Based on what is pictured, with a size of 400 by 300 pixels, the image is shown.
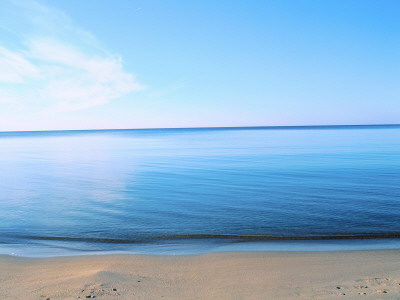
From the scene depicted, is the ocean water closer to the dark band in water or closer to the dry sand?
the dark band in water

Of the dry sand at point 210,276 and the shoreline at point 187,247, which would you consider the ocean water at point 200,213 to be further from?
the dry sand at point 210,276

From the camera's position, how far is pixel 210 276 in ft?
20.6

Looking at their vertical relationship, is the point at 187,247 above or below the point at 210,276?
below

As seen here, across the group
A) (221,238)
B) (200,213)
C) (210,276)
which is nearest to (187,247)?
(221,238)

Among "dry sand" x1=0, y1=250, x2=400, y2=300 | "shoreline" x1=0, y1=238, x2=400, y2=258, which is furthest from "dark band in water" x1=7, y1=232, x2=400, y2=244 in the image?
"dry sand" x1=0, y1=250, x2=400, y2=300

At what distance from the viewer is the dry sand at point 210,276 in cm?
538

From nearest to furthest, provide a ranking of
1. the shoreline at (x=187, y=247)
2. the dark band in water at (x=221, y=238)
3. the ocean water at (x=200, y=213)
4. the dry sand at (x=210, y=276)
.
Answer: the dry sand at (x=210, y=276)
the shoreline at (x=187, y=247)
the ocean water at (x=200, y=213)
the dark band in water at (x=221, y=238)

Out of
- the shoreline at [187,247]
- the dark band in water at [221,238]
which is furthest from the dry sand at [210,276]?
the dark band in water at [221,238]

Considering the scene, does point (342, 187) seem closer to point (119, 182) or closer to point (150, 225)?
point (150, 225)

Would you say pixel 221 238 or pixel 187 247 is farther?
pixel 221 238

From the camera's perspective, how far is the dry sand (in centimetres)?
538

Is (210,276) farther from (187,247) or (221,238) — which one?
(221,238)

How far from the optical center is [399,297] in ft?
16.5

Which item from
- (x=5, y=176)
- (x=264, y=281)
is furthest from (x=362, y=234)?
(x=5, y=176)
